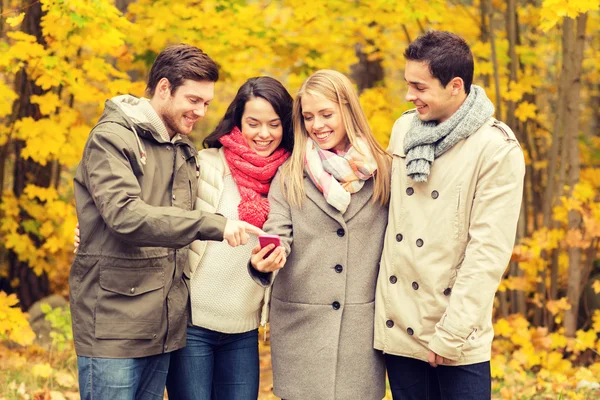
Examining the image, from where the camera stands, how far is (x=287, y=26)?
5797mm

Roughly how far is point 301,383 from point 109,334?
84 cm

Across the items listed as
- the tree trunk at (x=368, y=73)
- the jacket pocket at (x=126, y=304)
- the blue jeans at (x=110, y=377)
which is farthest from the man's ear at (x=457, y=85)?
the tree trunk at (x=368, y=73)

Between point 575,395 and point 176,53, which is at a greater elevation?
point 176,53

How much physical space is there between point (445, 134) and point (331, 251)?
26.3 inches

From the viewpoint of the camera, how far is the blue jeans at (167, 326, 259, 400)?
3.02 metres

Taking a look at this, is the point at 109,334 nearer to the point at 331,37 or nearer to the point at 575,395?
the point at 575,395

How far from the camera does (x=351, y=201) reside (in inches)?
118

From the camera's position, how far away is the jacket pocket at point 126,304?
8.69ft

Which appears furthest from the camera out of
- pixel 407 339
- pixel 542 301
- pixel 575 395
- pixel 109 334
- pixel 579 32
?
pixel 542 301

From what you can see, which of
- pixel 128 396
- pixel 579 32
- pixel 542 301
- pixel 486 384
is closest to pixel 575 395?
pixel 542 301

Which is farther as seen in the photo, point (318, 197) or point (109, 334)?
point (318, 197)

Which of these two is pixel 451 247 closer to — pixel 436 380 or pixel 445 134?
pixel 445 134

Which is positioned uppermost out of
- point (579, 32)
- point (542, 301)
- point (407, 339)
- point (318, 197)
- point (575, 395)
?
point (579, 32)

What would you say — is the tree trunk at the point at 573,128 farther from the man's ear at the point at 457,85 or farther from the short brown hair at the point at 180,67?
the short brown hair at the point at 180,67
